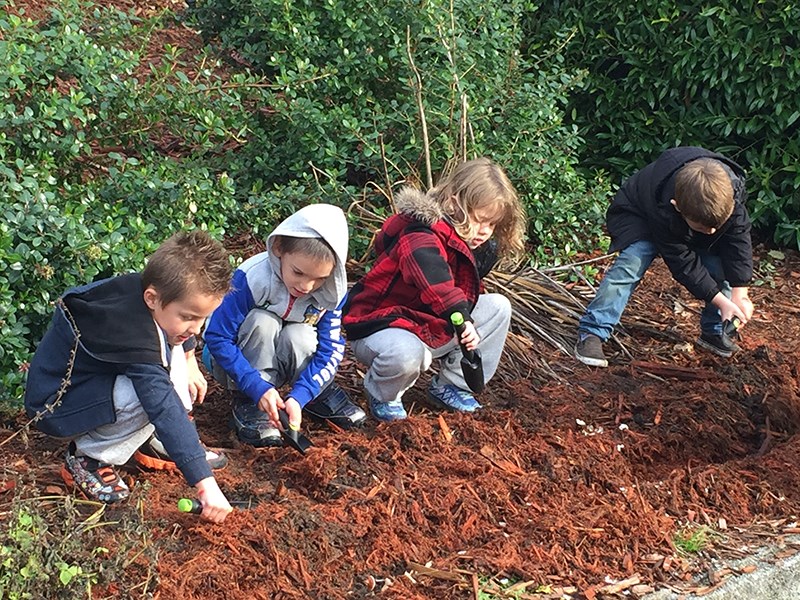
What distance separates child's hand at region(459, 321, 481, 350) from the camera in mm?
4082

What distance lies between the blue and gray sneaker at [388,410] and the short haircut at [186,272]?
1.23 m

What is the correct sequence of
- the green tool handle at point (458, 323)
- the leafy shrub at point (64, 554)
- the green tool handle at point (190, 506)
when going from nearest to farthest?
1. the leafy shrub at point (64, 554)
2. the green tool handle at point (190, 506)
3. the green tool handle at point (458, 323)

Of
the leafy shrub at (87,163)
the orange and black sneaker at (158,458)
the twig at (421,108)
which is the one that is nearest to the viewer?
the orange and black sneaker at (158,458)

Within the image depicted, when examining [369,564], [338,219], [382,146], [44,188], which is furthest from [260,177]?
[369,564]

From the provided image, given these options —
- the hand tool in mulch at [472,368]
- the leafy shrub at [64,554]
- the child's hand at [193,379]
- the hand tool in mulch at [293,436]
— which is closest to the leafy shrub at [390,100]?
the hand tool in mulch at [472,368]

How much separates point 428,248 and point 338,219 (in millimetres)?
488

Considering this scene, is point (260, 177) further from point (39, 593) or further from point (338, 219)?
point (39, 593)

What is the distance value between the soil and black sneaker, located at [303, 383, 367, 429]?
7 cm

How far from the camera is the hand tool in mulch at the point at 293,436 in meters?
3.78

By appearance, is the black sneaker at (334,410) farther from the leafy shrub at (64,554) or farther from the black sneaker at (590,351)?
the black sneaker at (590,351)

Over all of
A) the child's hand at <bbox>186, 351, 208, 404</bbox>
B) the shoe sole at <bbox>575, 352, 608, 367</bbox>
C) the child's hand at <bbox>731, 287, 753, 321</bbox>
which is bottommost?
the shoe sole at <bbox>575, 352, 608, 367</bbox>

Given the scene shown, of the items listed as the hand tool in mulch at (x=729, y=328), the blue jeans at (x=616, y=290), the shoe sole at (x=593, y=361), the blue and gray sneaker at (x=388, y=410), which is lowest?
the hand tool in mulch at (x=729, y=328)

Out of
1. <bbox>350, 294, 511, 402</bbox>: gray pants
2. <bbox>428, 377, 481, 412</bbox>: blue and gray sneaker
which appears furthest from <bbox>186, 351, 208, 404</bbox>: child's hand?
<bbox>428, 377, 481, 412</bbox>: blue and gray sneaker

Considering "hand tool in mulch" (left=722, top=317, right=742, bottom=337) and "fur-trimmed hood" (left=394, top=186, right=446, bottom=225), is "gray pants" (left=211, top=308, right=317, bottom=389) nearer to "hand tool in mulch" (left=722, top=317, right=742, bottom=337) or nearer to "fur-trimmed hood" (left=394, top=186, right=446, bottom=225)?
"fur-trimmed hood" (left=394, top=186, right=446, bottom=225)
